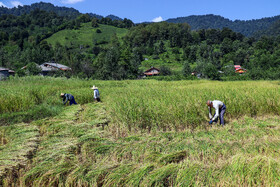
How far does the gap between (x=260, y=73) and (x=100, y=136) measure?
3900 cm

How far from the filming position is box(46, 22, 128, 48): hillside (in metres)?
88.9

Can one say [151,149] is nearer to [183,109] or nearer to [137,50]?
[183,109]

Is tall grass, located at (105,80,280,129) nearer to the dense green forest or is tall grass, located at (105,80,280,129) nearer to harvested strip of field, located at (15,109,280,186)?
harvested strip of field, located at (15,109,280,186)

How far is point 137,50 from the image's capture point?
7800 centimetres

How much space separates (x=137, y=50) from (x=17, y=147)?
76.2m

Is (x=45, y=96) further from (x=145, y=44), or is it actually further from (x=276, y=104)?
(x=145, y=44)

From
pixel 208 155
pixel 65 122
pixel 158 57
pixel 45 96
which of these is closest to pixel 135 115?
pixel 65 122

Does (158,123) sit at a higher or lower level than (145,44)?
lower

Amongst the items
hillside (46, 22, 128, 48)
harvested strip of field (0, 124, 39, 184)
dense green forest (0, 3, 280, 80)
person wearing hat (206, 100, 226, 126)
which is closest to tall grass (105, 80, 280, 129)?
person wearing hat (206, 100, 226, 126)

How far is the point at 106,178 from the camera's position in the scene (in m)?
3.38

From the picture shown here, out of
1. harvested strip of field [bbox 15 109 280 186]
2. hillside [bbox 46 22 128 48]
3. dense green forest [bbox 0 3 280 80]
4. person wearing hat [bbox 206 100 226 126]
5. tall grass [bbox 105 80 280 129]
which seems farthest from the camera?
hillside [bbox 46 22 128 48]

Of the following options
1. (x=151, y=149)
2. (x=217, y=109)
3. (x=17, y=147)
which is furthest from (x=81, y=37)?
(x=151, y=149)

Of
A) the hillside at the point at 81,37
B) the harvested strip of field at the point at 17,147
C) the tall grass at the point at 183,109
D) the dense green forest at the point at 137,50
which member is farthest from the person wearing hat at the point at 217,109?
the hillside at the point at 81,37

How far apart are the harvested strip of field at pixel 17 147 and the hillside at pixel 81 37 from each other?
87.1m
